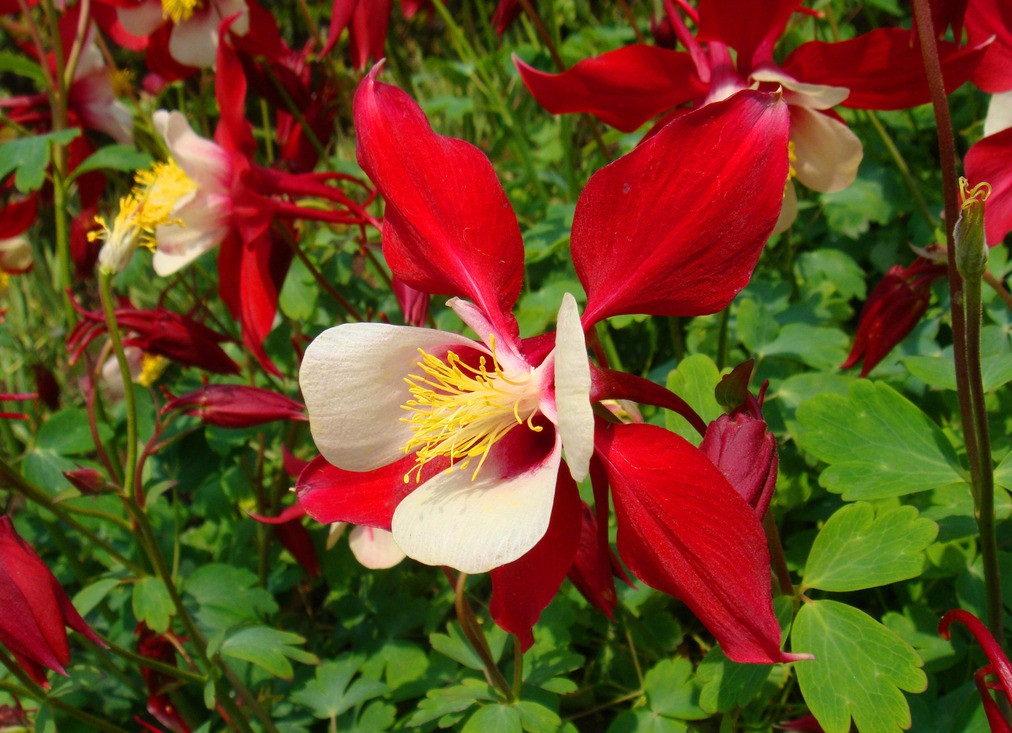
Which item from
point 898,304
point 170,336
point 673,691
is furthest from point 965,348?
point 170,336

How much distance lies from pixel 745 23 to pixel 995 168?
438mm

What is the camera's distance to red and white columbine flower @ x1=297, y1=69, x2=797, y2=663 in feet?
2.56

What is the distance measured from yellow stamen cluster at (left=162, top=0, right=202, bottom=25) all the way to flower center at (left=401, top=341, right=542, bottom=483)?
146 cm

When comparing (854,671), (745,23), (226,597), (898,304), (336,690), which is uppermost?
(745,23)

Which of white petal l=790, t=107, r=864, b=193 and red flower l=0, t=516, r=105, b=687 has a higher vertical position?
white petal l=790, t=107, r=864, b=193

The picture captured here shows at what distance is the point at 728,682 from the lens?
3.33 ft

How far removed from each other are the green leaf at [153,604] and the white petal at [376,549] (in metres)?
0.34

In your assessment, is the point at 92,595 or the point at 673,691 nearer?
the point at 673,691

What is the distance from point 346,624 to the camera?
179cm

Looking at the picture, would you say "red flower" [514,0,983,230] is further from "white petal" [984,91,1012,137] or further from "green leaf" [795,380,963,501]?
"green leaf" [795,380,963,501]

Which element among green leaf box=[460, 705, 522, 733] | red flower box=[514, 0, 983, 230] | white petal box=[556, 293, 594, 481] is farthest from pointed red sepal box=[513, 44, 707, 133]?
green leaf box=[460, 705, 522, 733]

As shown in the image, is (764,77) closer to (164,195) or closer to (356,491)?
(356,491)

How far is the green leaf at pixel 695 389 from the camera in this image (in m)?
1.18

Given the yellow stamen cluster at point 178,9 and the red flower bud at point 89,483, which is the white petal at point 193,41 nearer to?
the yellow stamen cluster at point 178,9
